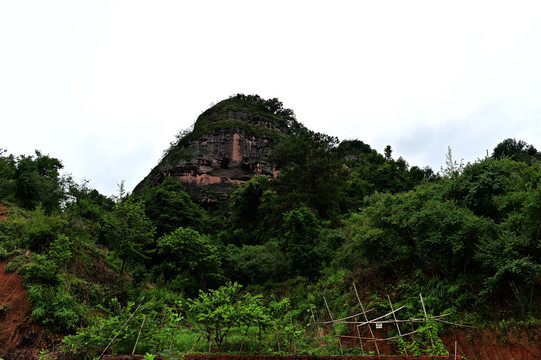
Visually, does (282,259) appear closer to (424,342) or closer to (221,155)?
(424,342)

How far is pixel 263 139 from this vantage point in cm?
4888

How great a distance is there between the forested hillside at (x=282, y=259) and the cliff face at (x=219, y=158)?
1516cm

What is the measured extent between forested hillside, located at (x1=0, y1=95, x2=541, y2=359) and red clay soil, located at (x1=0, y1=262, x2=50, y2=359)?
4.9 inches

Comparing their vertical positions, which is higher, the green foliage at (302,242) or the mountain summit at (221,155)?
the mountain summit at (221,155)

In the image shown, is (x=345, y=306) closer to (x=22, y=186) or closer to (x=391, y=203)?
(x=391, y=203)

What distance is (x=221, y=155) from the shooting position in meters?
46.0

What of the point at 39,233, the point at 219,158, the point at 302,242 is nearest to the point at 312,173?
the point at 302,242

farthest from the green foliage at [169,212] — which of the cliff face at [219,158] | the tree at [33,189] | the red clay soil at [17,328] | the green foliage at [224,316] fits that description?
the green foliage at [224,316]

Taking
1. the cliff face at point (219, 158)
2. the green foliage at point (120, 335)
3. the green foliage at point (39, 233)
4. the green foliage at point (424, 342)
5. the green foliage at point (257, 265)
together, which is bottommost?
the green foliage at point (424, 342)

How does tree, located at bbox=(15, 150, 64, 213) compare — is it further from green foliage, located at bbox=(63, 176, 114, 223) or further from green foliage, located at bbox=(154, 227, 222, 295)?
green foliage, located at bbox=(154, 227, 222, 295)

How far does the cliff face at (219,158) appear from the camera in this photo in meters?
42.5

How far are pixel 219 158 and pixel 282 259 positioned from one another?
1090 inches

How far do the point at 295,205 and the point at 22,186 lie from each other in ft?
57.7

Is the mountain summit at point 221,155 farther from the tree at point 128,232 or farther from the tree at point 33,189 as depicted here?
the tree at point 128,232
